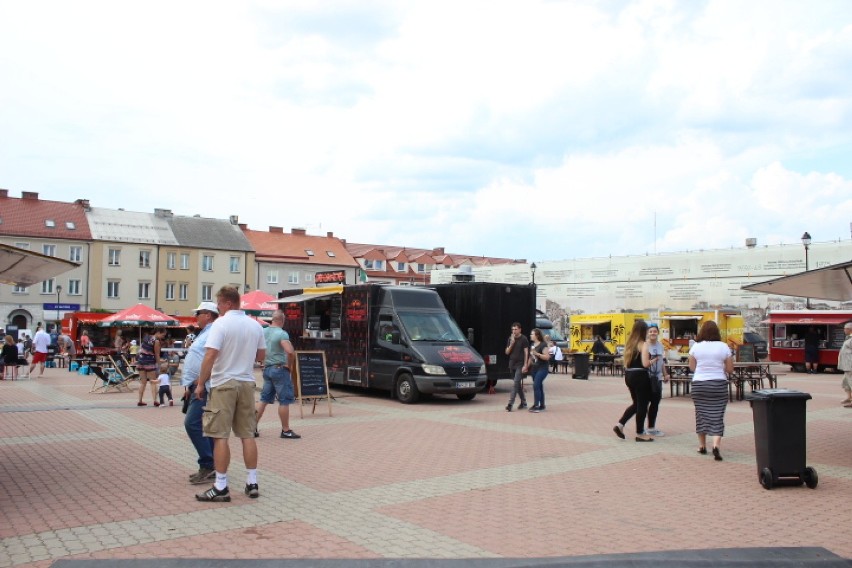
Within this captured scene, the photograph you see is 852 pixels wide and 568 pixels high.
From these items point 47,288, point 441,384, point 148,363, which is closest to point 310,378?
point 441,384

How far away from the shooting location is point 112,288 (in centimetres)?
6431

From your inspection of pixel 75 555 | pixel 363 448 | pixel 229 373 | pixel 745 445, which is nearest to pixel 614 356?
pixel 745 445

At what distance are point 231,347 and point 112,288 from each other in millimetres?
62547

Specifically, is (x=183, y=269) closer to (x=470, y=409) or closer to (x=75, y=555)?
(x=470, y=409)

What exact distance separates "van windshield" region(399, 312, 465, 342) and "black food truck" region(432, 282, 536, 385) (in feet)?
5.43

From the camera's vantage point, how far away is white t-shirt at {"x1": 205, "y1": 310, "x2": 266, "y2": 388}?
704 cm

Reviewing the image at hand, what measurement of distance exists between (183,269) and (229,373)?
6443 cm

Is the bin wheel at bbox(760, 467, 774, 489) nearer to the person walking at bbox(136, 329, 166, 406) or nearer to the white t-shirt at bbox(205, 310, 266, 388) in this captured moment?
A: the white t-shirt at bbox(205, 310, 266, 388)

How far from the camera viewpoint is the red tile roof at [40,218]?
200 feet

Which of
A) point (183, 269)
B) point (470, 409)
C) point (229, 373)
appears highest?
point (183, 269)

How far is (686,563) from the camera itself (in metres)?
5.19

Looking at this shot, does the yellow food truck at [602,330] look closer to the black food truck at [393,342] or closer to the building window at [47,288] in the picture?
the black food truck at [393,342]

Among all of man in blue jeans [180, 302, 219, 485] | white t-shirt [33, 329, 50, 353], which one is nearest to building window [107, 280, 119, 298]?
white t-shirt [33, 329, 50, 353]

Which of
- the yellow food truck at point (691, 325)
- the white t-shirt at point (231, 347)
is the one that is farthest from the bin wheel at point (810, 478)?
the yellow food truck at point (691, 325)
